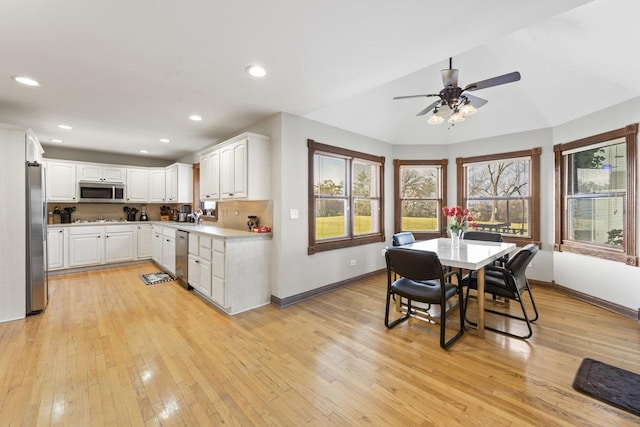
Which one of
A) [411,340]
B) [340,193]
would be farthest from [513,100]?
[411,340]

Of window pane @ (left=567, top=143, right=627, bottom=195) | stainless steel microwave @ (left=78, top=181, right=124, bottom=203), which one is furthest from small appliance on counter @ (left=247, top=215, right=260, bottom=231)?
window pane @ (left=567, top=143, right=627, bottom=195)

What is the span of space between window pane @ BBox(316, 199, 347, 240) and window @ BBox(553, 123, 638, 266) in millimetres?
3280

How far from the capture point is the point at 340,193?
14.3 ft

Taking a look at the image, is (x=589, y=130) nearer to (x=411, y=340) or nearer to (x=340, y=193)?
(x=340, y=193)

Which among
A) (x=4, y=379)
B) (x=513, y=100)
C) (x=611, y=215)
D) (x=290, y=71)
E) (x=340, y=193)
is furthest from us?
(x=340, y=193)

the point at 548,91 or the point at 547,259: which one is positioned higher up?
the point at 548,91

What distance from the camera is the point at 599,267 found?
3426mm

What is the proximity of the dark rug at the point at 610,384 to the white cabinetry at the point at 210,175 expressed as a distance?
177 inches

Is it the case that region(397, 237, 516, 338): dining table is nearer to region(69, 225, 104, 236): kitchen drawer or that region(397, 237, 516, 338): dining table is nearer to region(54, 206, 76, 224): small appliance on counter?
region(69, 225, 104, 236): kitchen drawer

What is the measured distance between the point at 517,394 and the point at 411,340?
887mm

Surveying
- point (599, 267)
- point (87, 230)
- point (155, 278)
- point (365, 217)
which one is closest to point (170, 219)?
point (87, 230)

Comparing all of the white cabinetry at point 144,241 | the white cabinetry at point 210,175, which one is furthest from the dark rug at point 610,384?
the white cabinetry at point 144,241

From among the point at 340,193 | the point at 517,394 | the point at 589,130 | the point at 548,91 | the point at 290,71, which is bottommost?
the point at 517,394

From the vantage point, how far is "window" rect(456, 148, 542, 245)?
14.1 feet
